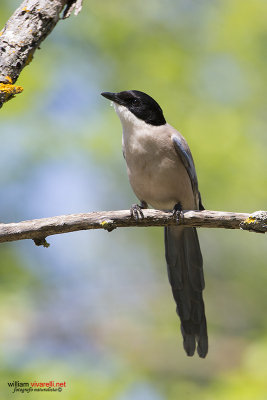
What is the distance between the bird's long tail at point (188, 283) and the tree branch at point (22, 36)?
311 centimetres

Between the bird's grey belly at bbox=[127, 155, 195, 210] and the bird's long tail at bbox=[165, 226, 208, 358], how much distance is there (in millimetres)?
464

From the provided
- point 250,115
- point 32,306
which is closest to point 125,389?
point 32,306

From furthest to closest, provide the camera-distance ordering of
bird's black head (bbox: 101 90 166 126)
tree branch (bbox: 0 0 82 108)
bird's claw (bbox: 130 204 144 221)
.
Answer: bird's black head (bbox: 101 90 166 126) → bird's claw (bbox: 130 204 144 221) → tree branch (bbox: 0 0 82 108)

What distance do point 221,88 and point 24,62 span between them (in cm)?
483

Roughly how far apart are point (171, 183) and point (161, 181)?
0.44 ft

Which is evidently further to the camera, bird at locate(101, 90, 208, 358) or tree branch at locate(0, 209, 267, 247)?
bird at locate(101, 90, 208, 358)

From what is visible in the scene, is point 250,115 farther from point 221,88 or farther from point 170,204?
point 170,204

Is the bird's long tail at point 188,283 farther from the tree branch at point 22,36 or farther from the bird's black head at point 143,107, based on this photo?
the tree branch at point 22,36

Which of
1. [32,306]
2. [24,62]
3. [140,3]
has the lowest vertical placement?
[32,306]

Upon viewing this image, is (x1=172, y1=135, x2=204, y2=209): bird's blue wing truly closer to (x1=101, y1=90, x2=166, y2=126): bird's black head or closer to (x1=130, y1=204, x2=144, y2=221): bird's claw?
(x1=101, y1=90, x2=166, y2=126): bird's black head

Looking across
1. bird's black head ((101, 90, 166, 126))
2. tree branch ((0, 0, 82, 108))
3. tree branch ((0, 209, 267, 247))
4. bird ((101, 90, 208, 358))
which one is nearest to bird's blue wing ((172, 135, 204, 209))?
bird ((101, 90, 208, 358))

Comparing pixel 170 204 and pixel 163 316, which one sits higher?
pixel 170 204

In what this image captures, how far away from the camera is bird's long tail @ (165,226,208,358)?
6707 mm

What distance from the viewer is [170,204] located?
6.96 metres
